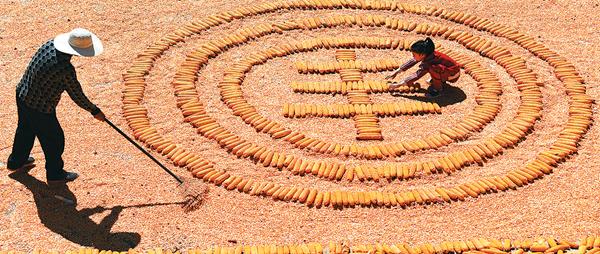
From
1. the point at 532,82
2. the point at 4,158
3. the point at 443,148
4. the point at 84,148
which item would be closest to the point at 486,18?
the point at 532,82

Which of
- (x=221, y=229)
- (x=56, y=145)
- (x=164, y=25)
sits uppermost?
(x=164, y=25)

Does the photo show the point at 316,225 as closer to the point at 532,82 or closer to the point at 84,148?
the point at 84,148

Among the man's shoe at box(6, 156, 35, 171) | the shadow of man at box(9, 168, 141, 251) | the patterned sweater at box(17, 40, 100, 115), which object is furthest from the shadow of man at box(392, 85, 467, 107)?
the man's shoe at box(6, 156, 35, 171)

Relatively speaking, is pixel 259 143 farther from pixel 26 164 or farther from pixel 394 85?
pixel 26 164

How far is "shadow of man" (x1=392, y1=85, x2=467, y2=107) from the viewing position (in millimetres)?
13688

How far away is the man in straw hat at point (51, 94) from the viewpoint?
34.0 ft

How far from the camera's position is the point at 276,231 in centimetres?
1062

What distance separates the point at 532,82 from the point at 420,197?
4074 mm

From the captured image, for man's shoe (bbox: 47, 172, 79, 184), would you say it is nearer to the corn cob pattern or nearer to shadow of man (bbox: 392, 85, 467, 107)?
the corn cob pattern

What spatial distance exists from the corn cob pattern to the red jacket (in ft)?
1.68

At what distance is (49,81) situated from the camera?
1043 cm

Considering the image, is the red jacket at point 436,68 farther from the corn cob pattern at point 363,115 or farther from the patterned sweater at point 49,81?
the patterned sweater at point 49,81

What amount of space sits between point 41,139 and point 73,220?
121 cm

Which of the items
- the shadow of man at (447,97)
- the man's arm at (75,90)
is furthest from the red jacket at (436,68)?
the man's arm at (75,90)
